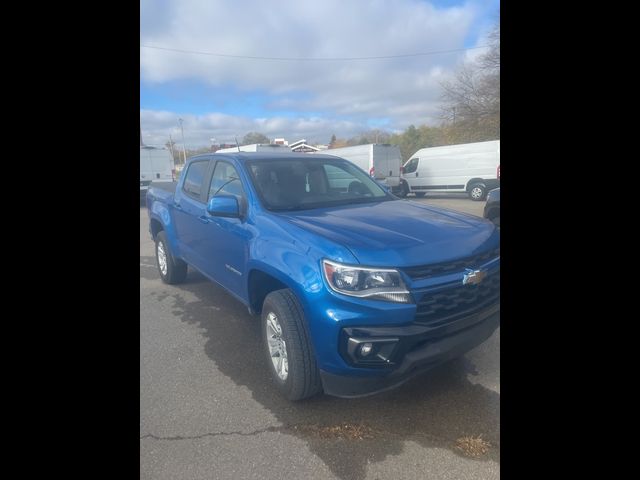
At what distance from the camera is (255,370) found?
3.02m

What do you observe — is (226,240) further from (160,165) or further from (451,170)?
(160,165)

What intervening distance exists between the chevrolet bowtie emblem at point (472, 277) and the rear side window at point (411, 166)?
2.83ft

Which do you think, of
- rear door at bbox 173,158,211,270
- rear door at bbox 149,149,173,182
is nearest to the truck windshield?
rear door at bbox 173,158,211,270

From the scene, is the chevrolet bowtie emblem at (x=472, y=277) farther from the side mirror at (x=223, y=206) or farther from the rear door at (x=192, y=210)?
the rear door at (x=192, y=210)

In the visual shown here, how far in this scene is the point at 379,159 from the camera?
117 inches

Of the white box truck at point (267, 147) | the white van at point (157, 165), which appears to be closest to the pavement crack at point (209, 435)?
the white box truck at point (267, 147)

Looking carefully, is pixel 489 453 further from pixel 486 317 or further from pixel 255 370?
pixel 255 370

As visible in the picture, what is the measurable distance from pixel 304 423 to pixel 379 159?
1978 mm

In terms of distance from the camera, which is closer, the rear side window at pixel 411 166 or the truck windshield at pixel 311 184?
the rear side window at pixel 411 166

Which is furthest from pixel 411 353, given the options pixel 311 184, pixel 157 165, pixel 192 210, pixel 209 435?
pixel 157 165

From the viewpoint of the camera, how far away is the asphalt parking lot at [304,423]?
79.1 inches
